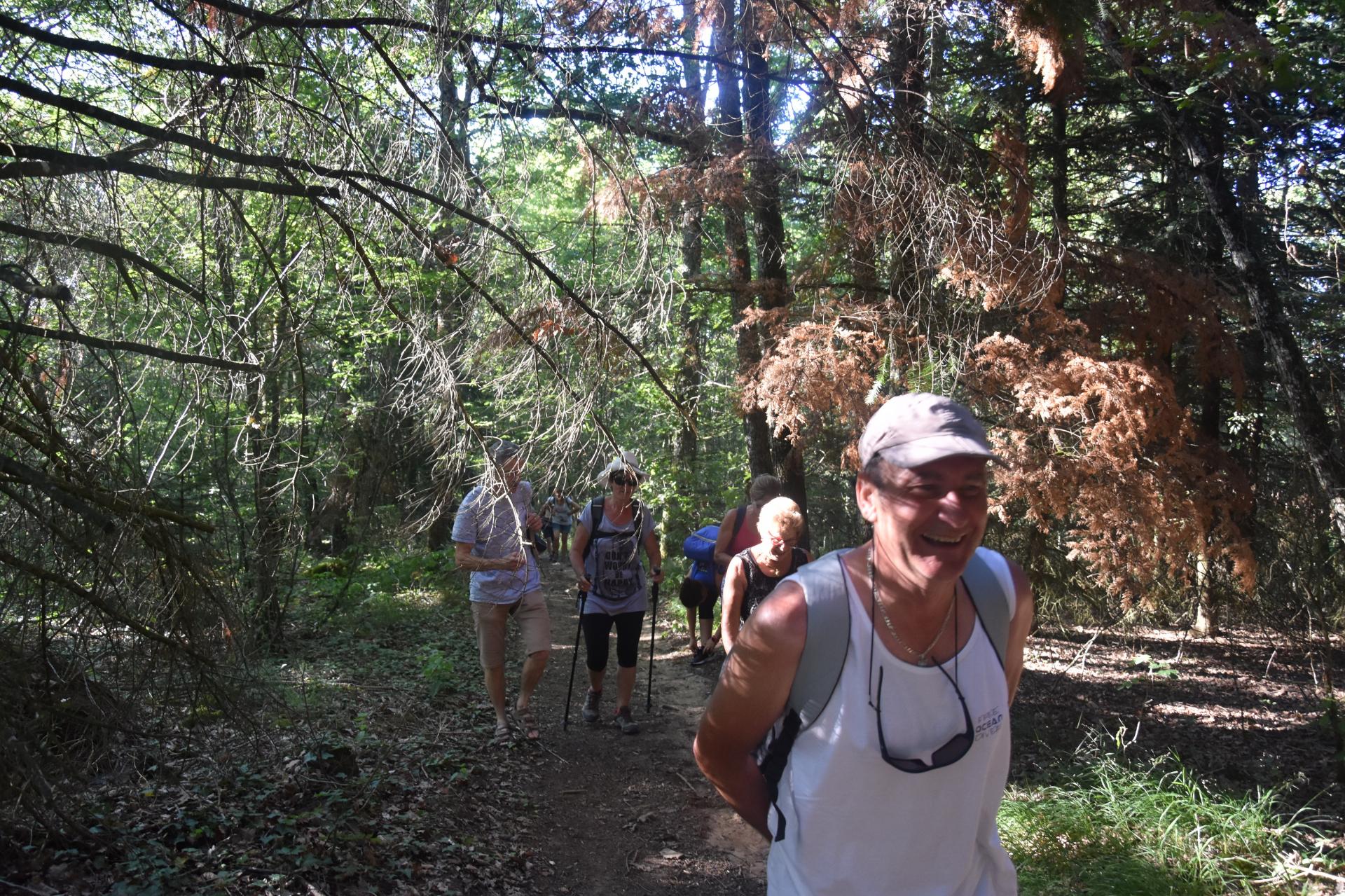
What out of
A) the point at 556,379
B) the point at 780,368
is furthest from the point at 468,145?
the point at 780,368

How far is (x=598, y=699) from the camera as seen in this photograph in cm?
816

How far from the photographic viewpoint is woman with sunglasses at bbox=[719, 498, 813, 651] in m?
6.20

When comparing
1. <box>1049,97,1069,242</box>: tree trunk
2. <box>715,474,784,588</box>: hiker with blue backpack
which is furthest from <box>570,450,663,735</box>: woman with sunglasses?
<box>1049,97,1069,242</box>: tree trunk

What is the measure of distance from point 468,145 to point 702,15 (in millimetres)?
3327

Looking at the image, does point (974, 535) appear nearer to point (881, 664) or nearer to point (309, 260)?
point (881, 664)

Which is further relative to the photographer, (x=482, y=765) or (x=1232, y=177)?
(x=1232, y=177)

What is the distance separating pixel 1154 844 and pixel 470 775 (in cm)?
425

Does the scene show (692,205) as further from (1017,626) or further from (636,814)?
(1017,626)

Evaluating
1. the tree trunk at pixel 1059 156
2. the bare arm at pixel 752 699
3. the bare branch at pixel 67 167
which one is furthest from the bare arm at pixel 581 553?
the tree trunk at pixel 1059 156

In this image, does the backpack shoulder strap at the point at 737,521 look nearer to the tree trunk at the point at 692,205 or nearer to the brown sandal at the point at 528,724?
the tree trunk at the point at 692,205

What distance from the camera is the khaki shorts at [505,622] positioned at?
7.11m

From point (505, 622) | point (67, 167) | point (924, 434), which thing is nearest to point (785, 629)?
point (924, 434)

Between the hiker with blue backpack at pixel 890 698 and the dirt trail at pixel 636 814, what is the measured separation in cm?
350

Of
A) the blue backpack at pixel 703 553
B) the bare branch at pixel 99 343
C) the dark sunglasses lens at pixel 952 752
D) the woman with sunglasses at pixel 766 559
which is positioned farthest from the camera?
the blue backpack at pixel 703 553
